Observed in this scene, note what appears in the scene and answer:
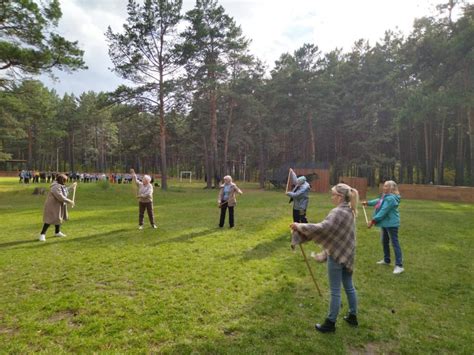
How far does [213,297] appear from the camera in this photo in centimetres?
524

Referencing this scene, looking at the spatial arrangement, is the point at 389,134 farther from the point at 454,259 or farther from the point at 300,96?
the point at 454,259

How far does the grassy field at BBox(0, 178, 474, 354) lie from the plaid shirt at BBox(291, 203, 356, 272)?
3.38 feet

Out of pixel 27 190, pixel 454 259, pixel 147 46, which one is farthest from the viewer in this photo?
pixel 147 46

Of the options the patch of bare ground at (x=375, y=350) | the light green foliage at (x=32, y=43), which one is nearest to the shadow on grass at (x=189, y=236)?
the patch of bare ground at (x=375, y=350)

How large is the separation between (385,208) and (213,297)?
3968mm

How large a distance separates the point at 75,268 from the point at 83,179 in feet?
127

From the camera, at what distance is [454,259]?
778 cm

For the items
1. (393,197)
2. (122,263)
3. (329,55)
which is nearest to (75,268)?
(122,263)

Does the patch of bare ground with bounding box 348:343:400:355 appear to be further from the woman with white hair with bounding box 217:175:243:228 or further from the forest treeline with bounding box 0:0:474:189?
the forest treeline with bounding box 0:0:474:189

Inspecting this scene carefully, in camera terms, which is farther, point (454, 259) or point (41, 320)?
point (454, 259)

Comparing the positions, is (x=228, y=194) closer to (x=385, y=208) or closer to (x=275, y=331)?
(x=385, y=208)

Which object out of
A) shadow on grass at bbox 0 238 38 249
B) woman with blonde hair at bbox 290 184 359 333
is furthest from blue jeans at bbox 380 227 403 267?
shadow on grass at bbox 0 238 38 249

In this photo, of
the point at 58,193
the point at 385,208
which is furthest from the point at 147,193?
the point at 385,208

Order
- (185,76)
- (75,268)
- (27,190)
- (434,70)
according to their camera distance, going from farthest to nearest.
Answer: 1. (185,76)
2. (27,190)
3. (434,70)
4. (75,268)
